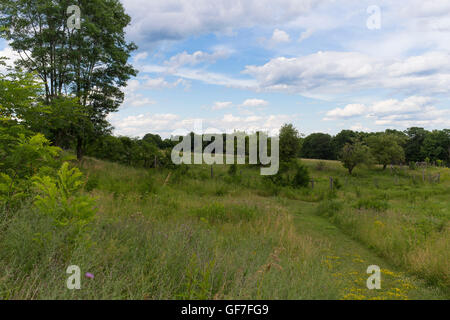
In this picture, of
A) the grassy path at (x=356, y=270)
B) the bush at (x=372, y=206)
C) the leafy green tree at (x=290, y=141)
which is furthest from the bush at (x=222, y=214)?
the leafy green tree at (x=290, y=141)

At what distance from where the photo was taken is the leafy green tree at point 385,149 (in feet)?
133

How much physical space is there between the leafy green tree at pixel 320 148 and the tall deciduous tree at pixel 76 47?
70.4 meters

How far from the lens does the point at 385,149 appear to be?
40875 mm

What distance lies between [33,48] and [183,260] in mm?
20140

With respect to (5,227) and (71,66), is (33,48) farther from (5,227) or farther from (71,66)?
(5,227)

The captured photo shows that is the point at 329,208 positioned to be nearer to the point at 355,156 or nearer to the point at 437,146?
the point at 355,156

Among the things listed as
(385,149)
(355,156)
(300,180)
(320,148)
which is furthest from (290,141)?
(320,148)

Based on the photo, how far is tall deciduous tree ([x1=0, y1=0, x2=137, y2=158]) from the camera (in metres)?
16.5

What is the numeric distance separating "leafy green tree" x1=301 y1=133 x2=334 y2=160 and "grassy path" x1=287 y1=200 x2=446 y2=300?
7237 cm

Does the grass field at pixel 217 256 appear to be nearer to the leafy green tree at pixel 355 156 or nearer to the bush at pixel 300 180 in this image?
the bush at pixel 300 180

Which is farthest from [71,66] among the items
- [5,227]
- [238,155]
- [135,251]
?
[238,155]

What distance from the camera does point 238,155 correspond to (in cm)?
3541
